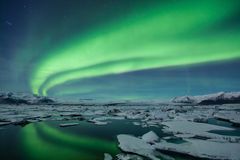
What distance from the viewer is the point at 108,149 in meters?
7.04

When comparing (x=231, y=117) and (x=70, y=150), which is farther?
(x=231, y=117)

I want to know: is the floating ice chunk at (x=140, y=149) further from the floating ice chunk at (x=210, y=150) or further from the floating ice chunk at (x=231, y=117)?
the floating ice chunk at (x=231, y=117)

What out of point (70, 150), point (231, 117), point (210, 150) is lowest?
point (70, 150)

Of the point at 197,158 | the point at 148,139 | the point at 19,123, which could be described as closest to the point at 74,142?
the point at 148,139

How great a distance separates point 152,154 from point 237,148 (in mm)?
3074

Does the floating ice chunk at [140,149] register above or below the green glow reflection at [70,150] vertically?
→ above

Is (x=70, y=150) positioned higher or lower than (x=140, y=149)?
lower

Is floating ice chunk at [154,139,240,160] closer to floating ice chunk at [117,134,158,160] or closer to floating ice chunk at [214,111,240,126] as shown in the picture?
floating ice chunk at [117,134,158,160]

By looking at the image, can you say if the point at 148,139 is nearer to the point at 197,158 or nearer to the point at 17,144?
the point at 197,158

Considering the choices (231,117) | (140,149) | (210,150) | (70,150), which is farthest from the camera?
(231,117)

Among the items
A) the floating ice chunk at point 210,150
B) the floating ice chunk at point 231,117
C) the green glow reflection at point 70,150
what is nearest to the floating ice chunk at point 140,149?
the floating ice chunk at point 210,150

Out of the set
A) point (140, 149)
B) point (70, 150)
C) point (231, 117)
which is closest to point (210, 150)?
point (140, 149)

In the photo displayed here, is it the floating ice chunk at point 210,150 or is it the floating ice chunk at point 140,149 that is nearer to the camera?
the floating ice chunk at point 210,150

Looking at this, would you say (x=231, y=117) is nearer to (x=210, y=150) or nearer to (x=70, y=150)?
(x=210, y=150)
